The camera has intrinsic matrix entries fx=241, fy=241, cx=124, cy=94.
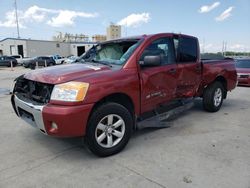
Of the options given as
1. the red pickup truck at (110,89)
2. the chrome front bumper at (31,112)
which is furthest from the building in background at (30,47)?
the chrome front bumper at (31,112)

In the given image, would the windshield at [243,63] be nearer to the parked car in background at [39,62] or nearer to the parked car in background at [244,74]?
the parked car in background at [244,74]

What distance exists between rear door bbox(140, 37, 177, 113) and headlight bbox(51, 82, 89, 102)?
3.65 ft

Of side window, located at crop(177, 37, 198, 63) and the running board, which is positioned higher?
side window, located at crop(177, 37, 198, 63)

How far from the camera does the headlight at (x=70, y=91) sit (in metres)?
3.05

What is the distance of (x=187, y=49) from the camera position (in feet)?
16.6

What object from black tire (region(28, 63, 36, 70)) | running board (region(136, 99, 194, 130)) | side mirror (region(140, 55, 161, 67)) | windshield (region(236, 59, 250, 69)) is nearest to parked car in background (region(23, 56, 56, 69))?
black tire (region(28, 63, 36, 70))

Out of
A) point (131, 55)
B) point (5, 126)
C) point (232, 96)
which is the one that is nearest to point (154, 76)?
point (131, 55)

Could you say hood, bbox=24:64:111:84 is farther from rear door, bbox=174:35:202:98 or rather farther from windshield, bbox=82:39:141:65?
rear door, bbox=174:35:202:98

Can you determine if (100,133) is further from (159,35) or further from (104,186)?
(159,35)

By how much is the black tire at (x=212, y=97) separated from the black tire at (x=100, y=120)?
9.14 ft

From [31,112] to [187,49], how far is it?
3333 millimetres

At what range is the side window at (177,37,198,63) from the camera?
4.84m

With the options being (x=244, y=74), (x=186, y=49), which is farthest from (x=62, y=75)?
(x=244, y=74)

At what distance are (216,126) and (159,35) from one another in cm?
220
